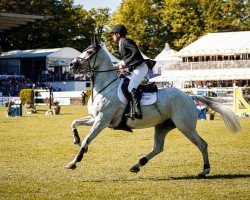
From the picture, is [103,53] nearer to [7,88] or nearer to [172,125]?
[172,125]

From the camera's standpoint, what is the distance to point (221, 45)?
69625 millimetres

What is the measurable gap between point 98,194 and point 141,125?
9.64 ft

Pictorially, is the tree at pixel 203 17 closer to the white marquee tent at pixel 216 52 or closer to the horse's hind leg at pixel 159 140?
the white marquee tent at pixel 216 52

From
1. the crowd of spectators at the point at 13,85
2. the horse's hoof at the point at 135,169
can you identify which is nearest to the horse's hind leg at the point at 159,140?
the horse's hoof at the point at 135,169

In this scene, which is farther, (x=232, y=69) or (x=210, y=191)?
(x=232, y=69)

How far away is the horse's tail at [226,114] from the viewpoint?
1267 cm

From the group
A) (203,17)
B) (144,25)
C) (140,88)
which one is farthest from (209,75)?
(140,88)

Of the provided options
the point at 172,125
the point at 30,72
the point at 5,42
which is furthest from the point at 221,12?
the point at 172,125

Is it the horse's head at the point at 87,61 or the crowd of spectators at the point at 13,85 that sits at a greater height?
the horse's head at the point at 87,61

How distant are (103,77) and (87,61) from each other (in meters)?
0.46

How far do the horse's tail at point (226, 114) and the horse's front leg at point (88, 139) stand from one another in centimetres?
247

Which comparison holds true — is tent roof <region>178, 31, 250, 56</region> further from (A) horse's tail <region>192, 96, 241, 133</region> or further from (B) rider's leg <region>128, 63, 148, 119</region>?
(B) rider's leg <region>128, 63, 148, 119</region>

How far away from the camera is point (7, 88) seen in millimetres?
68375

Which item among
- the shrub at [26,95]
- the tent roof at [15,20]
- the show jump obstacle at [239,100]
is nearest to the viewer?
the show jump obstacle at [239,100]
